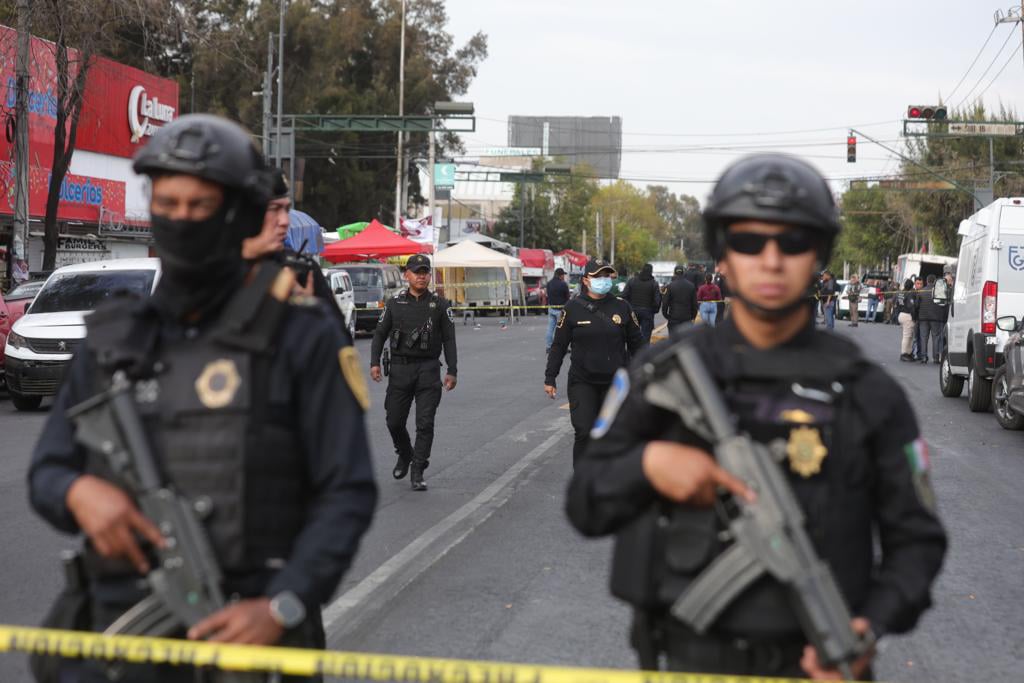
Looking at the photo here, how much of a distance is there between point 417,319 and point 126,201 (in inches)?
1098

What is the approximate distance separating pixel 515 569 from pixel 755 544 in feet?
17.8

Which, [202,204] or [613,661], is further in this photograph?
[613,661]

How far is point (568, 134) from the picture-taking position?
143375 mm

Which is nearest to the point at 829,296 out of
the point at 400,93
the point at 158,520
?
the point at 400,93

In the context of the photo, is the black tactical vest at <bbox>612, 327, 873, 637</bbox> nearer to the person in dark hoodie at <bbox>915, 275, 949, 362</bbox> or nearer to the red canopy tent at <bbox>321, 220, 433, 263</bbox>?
the person in dark hoodie at <bbox>915, 275, 949, 362</bbox>

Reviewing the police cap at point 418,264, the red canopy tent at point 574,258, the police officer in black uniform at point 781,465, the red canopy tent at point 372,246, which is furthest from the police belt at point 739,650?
the red canopy tent at point 574,258

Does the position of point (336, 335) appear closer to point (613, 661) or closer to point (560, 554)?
point (613, 661)

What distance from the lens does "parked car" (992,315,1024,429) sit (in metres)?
14.5

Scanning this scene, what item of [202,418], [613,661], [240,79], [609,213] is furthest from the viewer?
[609,213]

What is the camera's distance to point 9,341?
1673cm

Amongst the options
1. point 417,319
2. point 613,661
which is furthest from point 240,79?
point 613,661

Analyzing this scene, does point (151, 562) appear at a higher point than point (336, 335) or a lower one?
lower

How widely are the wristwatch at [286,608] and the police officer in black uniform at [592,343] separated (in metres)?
7.30

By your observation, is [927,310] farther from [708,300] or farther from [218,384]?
[218,384]
